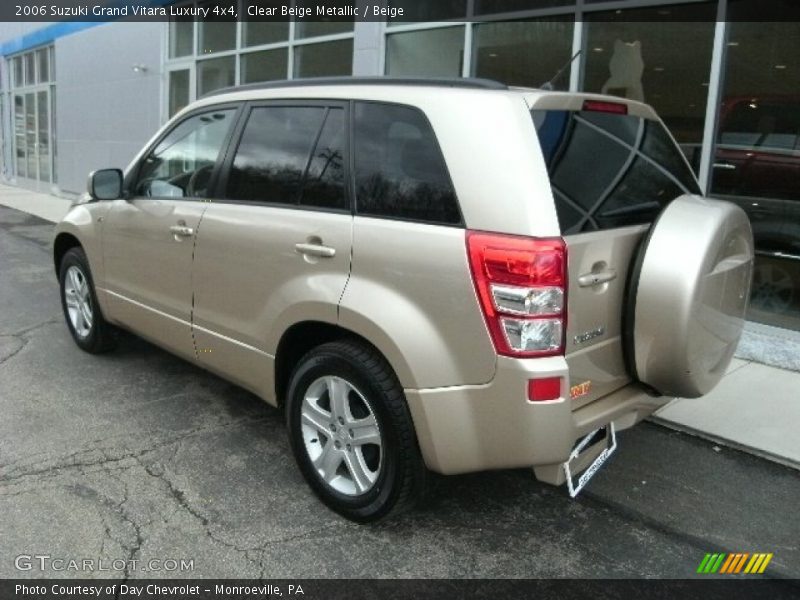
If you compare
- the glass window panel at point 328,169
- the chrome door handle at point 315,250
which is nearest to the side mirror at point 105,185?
the glass window panel at point 328,169

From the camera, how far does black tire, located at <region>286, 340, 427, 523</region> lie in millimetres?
2814

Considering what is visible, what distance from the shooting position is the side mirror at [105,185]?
4410mm

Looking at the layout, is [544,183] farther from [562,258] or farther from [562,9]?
[562,9]

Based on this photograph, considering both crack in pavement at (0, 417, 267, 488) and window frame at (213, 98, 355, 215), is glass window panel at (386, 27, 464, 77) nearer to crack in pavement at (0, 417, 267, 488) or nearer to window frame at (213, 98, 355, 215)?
window frame at (213, 98, 355, 215)

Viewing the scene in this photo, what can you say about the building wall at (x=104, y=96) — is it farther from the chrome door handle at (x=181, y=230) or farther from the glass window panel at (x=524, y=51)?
the chrome door handle at (x=181, y=230)

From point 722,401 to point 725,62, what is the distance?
290cm

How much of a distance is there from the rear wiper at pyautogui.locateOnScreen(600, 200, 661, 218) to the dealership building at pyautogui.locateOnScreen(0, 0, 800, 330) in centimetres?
21

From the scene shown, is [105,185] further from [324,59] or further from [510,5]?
[324,59]

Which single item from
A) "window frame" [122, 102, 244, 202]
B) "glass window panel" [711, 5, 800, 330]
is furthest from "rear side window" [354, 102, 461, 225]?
"glass window panel" [711, 5, 800, 330]

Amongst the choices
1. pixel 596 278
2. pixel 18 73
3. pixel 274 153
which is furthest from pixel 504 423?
pixel 18 73

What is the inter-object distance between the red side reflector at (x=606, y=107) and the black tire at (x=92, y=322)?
11.4ft

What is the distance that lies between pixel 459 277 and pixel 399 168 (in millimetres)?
598

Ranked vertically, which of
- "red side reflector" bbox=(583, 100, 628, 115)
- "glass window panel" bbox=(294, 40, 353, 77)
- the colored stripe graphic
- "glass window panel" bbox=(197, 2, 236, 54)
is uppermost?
"glass window panel" bbox=(197, 2, 236, 54)

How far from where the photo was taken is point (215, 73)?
11992 millimetres
